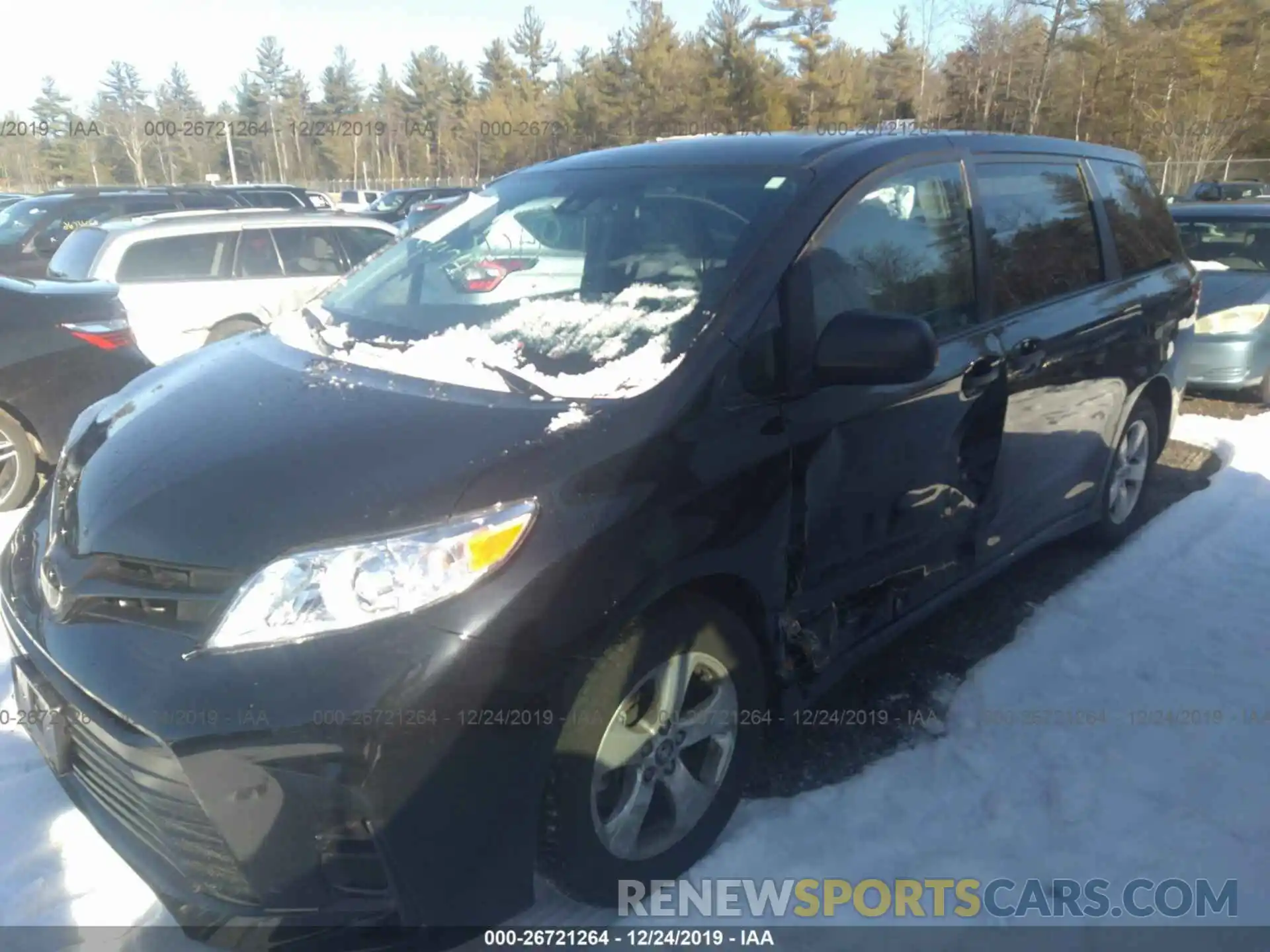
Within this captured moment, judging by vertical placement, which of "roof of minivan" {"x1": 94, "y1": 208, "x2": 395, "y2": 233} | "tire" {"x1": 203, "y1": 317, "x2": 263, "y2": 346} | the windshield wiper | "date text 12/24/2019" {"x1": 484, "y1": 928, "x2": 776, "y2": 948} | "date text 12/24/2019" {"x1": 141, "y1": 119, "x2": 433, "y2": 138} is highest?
"date text 12/24/2019" {"x1": 141, "y1": 119, "x2": 433, "y2": 138}

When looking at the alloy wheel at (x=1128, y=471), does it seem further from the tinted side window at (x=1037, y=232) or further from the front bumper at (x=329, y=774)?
the front bumper at (x=329, y=774)

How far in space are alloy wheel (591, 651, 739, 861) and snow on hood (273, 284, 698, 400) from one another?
2.32ft

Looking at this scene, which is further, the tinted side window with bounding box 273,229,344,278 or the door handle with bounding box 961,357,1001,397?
the tinted side window with bounding box 273,229,344,278

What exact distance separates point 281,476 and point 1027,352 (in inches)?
102

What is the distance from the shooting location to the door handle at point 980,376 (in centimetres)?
313

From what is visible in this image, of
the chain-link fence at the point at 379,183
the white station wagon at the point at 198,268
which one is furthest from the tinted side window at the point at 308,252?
the chain-link fence at the point at 379,183

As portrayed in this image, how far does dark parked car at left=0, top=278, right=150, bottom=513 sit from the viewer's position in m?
5.05

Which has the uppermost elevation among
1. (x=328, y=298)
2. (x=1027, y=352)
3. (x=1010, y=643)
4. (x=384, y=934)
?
(x=328, y=298)

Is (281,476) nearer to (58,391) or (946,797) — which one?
(946,797)

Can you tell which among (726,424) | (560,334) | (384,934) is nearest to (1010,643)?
(726,424)

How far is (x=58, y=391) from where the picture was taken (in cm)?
515

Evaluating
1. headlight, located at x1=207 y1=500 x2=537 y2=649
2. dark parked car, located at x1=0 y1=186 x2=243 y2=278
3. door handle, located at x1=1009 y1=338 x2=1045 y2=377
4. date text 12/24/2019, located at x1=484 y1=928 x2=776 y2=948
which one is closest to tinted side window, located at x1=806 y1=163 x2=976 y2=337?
door handle, located at x1=1009 y1=338 x2=1045 y2=377

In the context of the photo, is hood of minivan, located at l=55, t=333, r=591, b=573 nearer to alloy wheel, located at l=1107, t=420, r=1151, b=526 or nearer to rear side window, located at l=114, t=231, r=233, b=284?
alloy wheel, located at l=1107, t=420, r=1151, b=526

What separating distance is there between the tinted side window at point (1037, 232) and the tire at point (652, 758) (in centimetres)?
176
